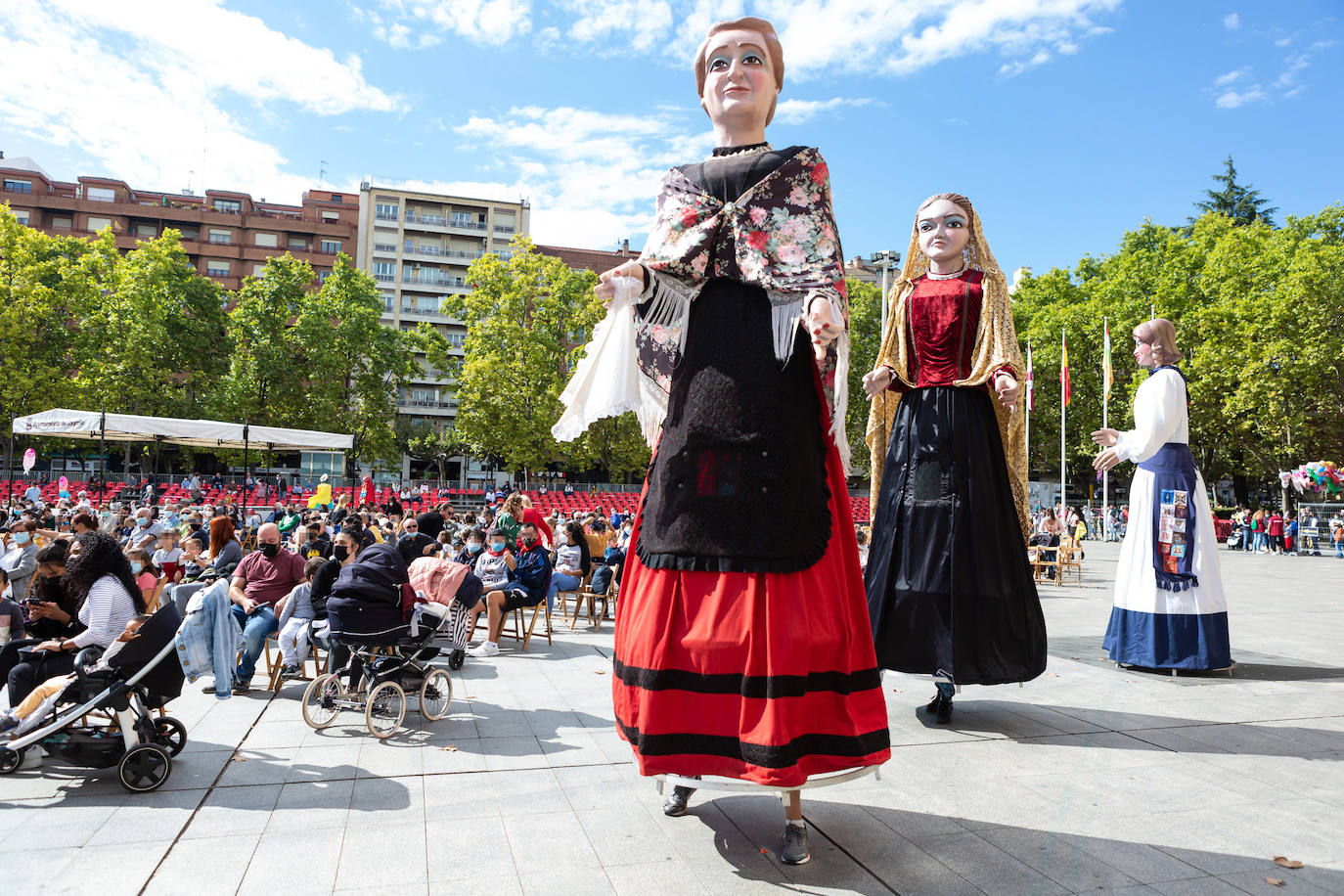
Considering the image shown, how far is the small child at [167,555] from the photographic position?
29.8 ft

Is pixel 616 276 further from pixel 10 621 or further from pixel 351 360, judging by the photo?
pixel 351 360

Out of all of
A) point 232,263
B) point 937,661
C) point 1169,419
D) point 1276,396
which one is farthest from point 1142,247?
point 232,263

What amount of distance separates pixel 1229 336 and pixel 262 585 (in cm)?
3390

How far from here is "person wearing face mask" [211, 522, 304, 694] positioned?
22.3 feet

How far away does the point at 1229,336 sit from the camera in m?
30.4

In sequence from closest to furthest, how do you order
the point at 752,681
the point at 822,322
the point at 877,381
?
the point at 752,681 → the point at 822,322 → the point at 877,381

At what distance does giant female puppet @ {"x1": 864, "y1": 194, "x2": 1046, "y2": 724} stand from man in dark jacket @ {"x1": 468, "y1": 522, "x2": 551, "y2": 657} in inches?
173

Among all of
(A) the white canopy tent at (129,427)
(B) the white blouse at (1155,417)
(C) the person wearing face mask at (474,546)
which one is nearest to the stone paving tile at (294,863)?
(B) the white blouse at (1155,417)

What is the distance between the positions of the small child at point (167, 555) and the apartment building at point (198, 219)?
5313 cm

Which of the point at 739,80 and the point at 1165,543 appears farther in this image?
the point at 1165,543

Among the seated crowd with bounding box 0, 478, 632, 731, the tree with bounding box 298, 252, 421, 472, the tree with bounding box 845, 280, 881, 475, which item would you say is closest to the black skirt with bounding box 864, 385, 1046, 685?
the seated crowd with bounding box 0, 478, 632, 731

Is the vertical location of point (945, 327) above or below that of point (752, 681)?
above

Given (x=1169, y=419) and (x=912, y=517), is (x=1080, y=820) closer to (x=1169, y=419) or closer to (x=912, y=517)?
(x=912, y=517)

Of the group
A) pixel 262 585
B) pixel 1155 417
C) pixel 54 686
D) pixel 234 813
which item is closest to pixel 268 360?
pixel 262 585
